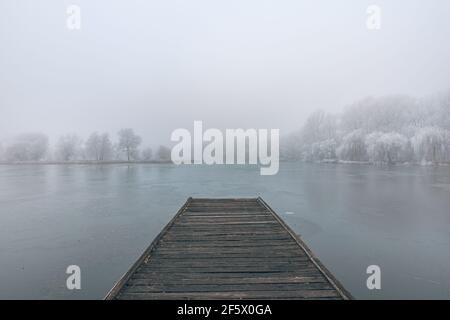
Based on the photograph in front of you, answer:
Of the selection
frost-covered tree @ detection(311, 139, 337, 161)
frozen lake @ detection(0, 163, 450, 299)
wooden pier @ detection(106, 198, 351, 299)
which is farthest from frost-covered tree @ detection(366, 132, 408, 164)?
wooden pier @ detection(106, 198, 351, 299)

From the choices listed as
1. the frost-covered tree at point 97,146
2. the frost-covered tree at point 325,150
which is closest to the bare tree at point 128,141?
the frost-covered tree at point 97,146

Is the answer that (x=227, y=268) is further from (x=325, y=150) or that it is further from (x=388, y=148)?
(x=325, y=150)

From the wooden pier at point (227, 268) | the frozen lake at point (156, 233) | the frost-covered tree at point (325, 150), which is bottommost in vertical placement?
the frozen lake at point (156, 233)

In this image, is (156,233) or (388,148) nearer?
(156,233)

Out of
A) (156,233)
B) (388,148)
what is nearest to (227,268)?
(156,233)

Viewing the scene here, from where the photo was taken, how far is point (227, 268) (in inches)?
230

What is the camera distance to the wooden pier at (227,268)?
15.8 ft

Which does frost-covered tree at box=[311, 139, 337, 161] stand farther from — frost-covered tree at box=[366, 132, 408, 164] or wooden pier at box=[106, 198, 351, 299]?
wooden pier at box=[106, 198, 351, 299]

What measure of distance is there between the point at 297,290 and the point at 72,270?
759 centimetres

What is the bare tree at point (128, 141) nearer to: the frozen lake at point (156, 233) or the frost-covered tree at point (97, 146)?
the frost-covered tree at point (97, 146)

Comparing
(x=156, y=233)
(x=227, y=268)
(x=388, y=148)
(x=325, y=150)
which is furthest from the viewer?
(x=325, y=150)
